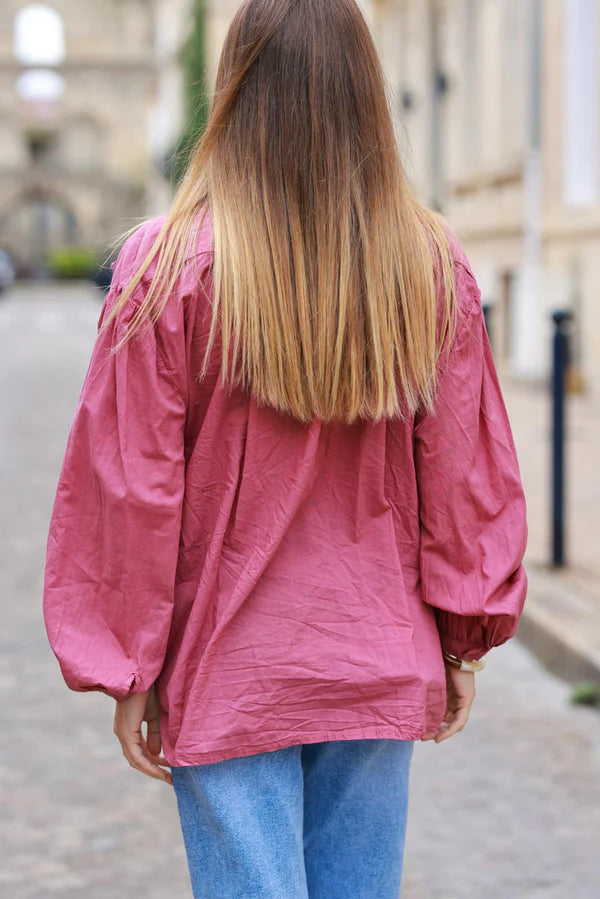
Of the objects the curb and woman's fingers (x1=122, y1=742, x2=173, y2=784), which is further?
the curb

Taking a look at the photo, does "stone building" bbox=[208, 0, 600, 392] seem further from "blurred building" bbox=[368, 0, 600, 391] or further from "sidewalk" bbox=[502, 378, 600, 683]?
"sidewalk" bbox=[502, 378, 600, 683]

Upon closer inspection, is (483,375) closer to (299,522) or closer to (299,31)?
(299,522)

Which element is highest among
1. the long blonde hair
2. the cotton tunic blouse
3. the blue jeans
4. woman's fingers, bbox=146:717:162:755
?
the long blonde hair

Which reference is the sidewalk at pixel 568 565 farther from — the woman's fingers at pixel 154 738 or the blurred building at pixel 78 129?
the blurred building at pixel 78 129

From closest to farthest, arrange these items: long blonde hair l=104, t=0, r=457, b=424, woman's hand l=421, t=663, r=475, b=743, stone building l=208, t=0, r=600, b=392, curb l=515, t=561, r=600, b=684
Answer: long blonde hair l=104, t=0, r=457, b=424
woman's hand l=421, t=663, r=475, b=743
curb l=515, t=561, r=600, b=684
stone building l=208, t=0, r=600, b=392

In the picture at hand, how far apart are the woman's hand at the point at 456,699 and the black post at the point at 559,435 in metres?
4.15

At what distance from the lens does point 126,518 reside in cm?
169

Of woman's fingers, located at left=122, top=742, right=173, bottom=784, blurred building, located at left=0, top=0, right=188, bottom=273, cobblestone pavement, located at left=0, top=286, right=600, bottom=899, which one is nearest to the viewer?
woman's fingers, located at left=122, top=742, right=173, bottom=784

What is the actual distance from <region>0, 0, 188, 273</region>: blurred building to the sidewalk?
61.3m

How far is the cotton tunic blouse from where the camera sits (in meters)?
1.69

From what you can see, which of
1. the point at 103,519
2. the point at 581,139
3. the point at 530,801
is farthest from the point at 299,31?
the point at 581,139

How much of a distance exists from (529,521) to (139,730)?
17.5 ft

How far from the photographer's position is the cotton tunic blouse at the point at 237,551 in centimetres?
169

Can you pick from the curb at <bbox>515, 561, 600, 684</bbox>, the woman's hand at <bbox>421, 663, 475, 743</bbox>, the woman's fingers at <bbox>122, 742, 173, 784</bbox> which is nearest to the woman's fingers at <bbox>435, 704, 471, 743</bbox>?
the woman's hand at <bbox>421, 663, 475, 743</bbox>
